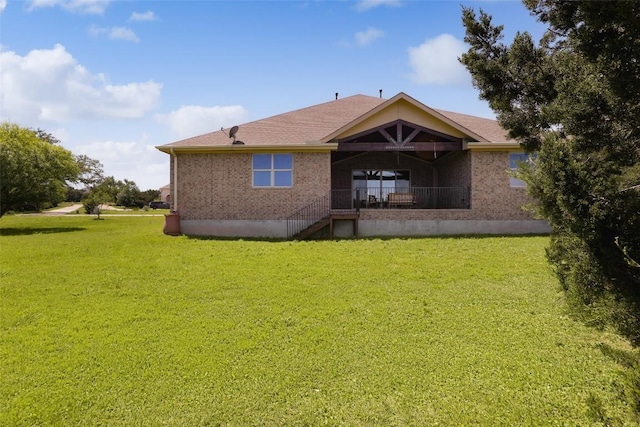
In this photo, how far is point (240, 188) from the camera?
15.1 meters

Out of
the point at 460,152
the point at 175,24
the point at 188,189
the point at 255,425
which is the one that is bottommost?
the point at 255,425

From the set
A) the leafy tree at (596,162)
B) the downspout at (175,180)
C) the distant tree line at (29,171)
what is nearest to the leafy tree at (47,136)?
the distant tree line at (29,171)

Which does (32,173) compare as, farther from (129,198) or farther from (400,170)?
(129,198)

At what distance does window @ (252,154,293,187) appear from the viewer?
1510 cm

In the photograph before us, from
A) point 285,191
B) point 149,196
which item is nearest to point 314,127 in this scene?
point 285,191

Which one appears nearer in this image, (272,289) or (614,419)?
(614,419)

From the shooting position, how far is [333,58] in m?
12.8

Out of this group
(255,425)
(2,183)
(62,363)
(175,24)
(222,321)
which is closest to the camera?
(255,425)

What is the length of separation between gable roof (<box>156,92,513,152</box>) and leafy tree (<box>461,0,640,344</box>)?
12.1 metres

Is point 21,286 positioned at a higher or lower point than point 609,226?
lower

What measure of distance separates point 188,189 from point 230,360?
39.3ft

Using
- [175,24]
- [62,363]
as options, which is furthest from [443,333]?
[175,24]

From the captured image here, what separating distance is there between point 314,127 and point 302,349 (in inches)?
525

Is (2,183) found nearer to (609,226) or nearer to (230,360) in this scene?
(230,360)
